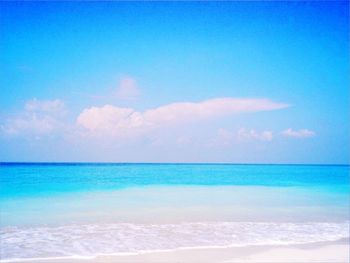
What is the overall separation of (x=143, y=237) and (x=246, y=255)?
5.78 ft

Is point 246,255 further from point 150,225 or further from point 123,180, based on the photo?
point 123,180

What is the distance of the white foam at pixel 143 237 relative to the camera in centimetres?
475

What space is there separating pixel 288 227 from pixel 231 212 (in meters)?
1.67

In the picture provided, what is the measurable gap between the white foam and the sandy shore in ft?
0.65

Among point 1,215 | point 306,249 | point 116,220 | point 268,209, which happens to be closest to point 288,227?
point 306,249

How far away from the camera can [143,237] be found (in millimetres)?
5438

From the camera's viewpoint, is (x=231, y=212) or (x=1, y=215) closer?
(x=1, y=215)

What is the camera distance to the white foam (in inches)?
187

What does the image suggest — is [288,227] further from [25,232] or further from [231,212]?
[25,232]

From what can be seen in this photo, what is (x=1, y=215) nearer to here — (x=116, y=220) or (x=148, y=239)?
(x=116, y=220)

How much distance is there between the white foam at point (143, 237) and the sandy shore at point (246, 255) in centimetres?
20

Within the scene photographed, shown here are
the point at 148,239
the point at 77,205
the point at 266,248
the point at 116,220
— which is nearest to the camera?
the point at 266,248

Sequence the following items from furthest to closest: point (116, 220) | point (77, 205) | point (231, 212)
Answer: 1. point (77, 205)
2. point (231, 212)
3. point (116, 220)

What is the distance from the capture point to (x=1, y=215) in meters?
7.15
